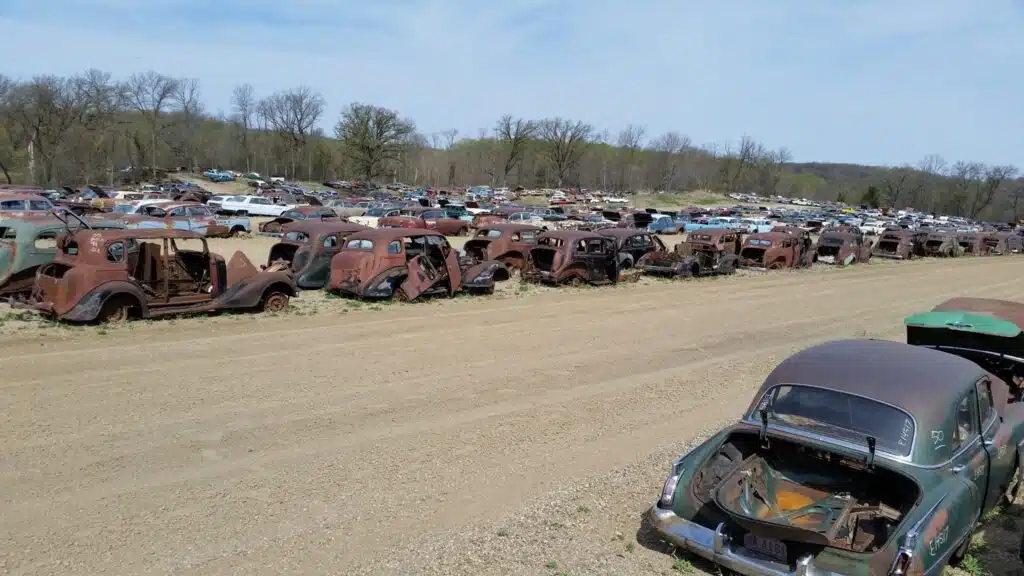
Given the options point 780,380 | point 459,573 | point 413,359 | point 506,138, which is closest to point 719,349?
point 413,359

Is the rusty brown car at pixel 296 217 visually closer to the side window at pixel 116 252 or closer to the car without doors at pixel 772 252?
the car without doors at pixel 772 252

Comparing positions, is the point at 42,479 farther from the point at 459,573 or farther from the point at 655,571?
the point at 655,571

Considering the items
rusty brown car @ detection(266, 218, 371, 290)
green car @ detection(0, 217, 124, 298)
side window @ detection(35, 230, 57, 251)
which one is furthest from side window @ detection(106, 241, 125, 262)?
rusty brown car @ detection(266, 218, 371, 290)

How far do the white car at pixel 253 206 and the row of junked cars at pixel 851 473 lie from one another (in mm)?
38525

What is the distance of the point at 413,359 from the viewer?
33.8 feet

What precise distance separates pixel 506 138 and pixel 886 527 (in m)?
113

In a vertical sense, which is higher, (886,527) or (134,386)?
(886,527)

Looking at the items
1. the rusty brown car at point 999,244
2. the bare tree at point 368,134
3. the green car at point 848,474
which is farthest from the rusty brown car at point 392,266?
the bare tree at point 368,134

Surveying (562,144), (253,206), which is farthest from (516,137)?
(253,206)

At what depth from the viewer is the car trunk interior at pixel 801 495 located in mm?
4258

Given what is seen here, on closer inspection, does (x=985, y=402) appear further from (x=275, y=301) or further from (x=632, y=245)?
(x=632, y=245)

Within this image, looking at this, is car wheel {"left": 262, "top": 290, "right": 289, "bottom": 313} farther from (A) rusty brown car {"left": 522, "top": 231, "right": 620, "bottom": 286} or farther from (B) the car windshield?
(B) the car windshield

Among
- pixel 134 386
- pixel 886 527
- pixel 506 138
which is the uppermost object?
pixel 506 138

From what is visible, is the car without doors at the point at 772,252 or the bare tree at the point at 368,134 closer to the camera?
the car without doors at the point at 772,252
